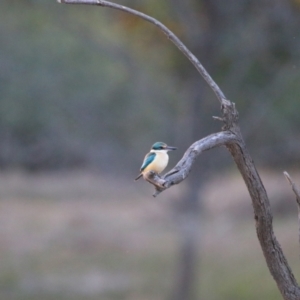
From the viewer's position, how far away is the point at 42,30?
1302 cm

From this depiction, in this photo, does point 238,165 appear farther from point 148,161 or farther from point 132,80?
point 132,80

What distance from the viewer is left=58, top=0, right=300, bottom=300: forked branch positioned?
8.92ft

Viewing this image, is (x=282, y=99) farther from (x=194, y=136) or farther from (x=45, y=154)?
(x=45, y=154)

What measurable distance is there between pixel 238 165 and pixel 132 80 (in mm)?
9251

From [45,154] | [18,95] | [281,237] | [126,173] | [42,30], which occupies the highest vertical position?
[42,30]

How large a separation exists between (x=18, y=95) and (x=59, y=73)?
2.69 ft

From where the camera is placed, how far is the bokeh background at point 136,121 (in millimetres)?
11297

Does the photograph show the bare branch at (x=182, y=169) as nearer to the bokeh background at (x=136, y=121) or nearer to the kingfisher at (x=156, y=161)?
the kingfisher at (x=156, y=161)

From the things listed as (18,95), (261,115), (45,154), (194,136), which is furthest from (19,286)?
(261,115)

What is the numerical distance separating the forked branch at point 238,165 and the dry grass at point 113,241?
8.96 m

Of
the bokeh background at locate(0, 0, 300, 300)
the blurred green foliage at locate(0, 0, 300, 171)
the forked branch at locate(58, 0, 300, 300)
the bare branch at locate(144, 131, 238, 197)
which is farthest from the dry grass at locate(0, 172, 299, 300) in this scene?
the bare branch at locate(144, 131, 238, 197)

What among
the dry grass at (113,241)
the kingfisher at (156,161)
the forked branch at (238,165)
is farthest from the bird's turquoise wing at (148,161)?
the dry grass at (113,241)

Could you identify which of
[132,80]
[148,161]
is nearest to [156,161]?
[148,161]

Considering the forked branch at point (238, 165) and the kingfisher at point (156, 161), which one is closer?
the forked branch at point (238, 165)
